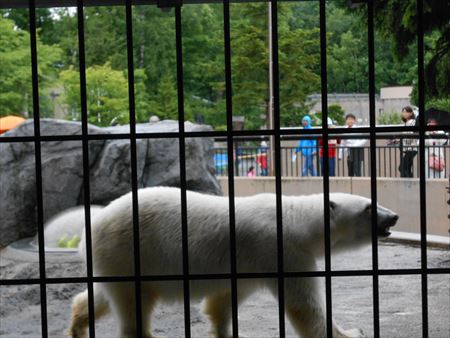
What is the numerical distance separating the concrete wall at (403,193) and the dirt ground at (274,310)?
292 centimetres

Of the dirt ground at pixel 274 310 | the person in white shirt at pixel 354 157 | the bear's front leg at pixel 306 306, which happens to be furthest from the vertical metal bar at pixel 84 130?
the person in white shirt at pixel 354 157

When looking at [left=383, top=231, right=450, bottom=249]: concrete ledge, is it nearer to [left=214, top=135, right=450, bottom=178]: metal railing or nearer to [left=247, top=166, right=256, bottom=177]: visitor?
[left=214, top=135, right=450, bottom=178]: metal railing

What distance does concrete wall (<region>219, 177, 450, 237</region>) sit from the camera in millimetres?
12805

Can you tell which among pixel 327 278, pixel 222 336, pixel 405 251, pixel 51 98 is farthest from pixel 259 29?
pixel 327 278

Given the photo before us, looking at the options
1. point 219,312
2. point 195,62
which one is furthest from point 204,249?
point 195,62

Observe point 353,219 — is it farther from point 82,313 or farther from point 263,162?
point 263,162

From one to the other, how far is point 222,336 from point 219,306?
0.27 metres

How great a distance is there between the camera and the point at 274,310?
763 cm

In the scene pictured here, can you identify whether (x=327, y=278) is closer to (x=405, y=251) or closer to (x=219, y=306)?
(x=219, y=306)

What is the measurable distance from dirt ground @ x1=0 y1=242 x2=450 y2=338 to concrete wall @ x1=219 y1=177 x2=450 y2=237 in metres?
2.92

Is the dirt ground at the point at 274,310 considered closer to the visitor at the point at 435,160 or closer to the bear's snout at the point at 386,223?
the bear's snout at the point at 386,223

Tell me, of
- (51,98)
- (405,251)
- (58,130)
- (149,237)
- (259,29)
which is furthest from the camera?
(51,98)

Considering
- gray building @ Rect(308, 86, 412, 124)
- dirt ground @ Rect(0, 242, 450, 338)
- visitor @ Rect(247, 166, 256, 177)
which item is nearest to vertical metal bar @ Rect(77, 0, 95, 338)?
dirt ground @ Rect(0, 242, 450, 338)

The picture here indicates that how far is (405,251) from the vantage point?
10.9m
